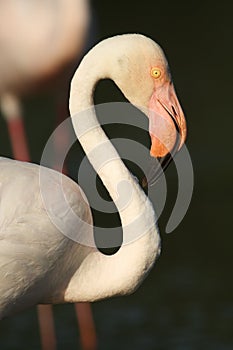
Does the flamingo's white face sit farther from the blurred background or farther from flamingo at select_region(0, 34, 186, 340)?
the blurred background

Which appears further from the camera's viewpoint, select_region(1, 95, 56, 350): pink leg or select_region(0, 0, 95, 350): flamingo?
select_region(1, 95, 56, 350): pink leg

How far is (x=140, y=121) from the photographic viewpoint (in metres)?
5.96

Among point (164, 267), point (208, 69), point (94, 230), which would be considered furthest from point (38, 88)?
point (208, 69)

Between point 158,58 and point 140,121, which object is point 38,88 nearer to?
point 140,121

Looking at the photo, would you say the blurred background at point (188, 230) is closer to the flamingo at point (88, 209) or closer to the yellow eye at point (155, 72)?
the flamingo at point (88, 209)

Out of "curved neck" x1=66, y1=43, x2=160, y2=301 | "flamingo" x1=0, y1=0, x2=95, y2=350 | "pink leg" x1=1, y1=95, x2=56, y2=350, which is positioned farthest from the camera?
"pink leg" x1=1, y1=95, x2=56, y2=350

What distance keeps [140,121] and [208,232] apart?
Answer: 2512 millimetres

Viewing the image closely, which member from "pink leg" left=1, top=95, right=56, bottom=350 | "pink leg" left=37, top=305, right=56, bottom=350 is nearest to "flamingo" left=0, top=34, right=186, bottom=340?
"pink leg" left=37, top=305, right=56, bottom=350

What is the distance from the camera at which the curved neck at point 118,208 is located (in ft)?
13.7

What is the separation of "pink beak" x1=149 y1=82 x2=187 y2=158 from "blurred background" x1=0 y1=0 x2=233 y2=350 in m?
2.69

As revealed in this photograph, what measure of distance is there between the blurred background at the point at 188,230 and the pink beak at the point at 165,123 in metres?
2.69

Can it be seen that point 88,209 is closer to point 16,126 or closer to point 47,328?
point 47,328

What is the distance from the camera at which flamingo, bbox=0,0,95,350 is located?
7207 mm

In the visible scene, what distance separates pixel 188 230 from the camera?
842cm
